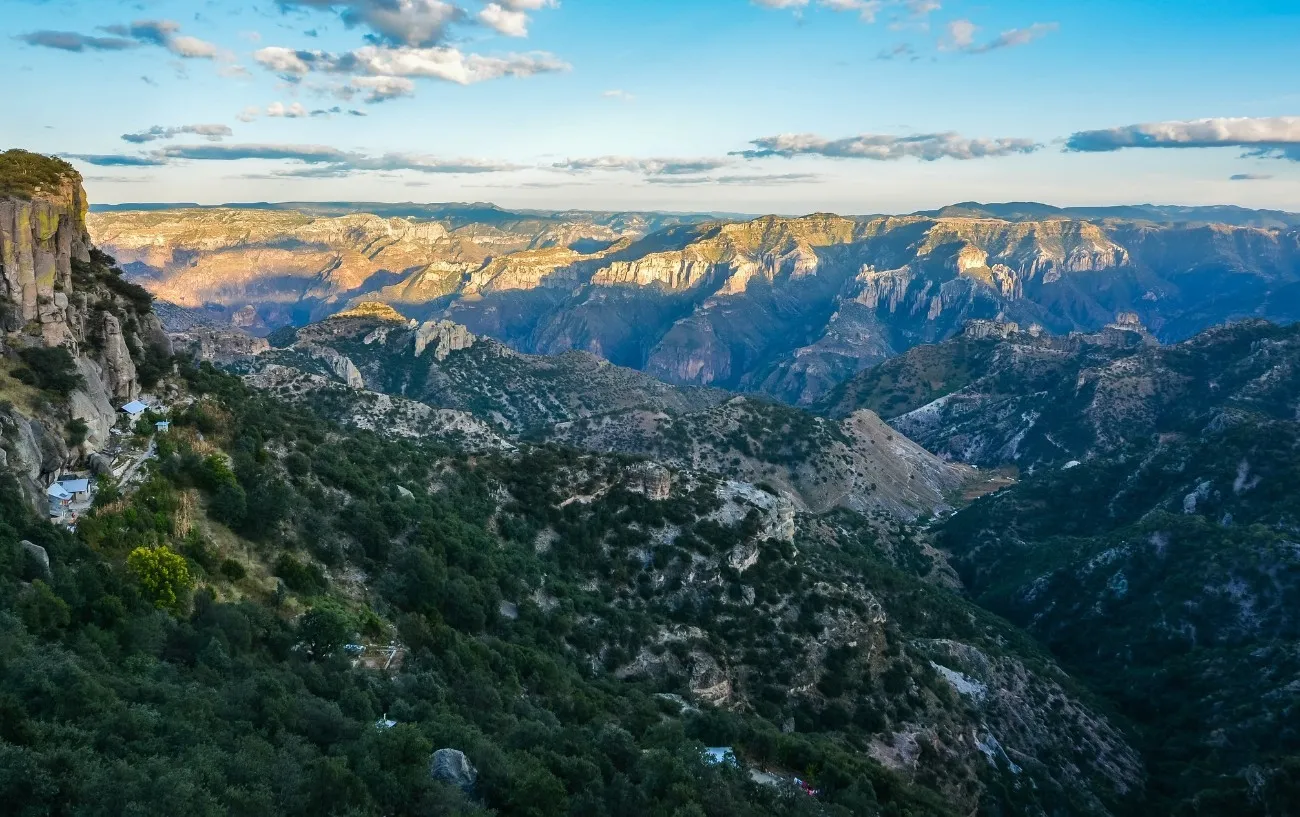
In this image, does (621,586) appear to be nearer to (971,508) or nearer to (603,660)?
(603,660)

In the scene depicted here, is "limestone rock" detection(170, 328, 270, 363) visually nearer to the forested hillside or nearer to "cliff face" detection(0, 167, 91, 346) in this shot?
the forested hillside

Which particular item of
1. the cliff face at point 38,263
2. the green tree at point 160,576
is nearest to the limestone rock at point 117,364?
the cliff face at point 38,263

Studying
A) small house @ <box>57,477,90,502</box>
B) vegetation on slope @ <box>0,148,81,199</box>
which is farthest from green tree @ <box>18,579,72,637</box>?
vegetation on slope @ <box>0,148,81,199</box>

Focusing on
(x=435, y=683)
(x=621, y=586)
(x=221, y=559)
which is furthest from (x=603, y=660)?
(x=221, y=559)

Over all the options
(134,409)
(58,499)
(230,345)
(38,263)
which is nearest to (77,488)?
(58,499)

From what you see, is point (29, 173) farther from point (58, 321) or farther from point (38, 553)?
point (38, 553)
